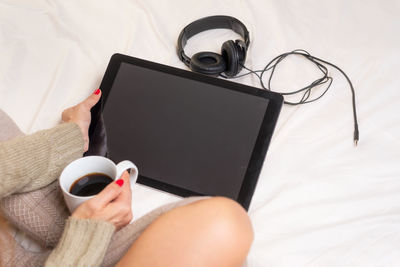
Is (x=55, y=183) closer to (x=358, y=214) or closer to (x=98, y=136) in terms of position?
(x=98, y=136)

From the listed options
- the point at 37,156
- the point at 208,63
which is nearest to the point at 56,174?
the point at 37,156

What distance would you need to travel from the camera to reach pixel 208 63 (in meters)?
0.91

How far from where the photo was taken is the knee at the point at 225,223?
551 mm

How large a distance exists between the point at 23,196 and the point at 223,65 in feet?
1.49

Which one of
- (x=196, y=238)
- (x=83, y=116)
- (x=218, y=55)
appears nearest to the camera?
(x=196, y=238)

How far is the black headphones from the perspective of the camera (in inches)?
34.6

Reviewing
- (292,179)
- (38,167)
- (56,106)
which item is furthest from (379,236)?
(56,106)

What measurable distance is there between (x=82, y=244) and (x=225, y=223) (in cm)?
19

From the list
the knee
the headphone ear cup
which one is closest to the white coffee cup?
the knee

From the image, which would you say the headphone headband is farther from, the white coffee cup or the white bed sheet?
the white coffee cup

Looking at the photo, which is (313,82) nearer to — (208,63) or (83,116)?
(208,63)

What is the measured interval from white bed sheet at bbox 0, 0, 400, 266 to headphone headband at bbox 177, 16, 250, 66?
18 mm

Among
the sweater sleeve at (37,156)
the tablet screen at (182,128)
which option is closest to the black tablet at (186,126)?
the tablet screen at (182,128)

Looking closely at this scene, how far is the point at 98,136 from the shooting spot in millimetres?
817
